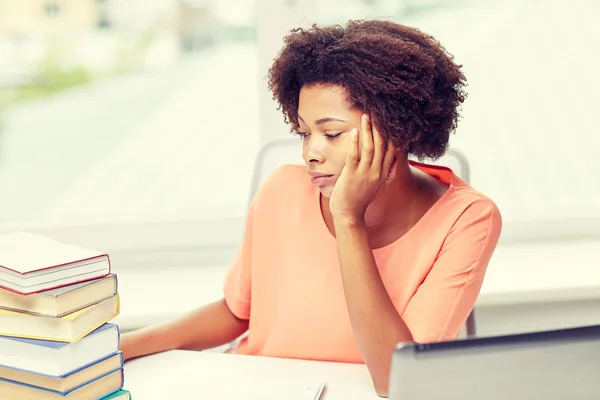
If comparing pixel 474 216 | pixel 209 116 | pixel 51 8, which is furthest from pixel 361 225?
pixel 51 8

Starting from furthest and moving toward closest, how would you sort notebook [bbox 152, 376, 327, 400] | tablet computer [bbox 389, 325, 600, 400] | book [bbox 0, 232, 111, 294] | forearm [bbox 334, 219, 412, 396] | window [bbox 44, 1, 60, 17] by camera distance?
1. window [bbox 44, 1, 60, 17]
2. forearm [bbox 334, 219, 412, 396]
3. notebook [bbox 152, 376, 327, 400]
4. book [bbox 0, 232, 111, 294]
5. tablet computer [bbox 389, 325, 600, 400]

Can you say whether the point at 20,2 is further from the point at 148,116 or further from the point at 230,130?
the point at 230,130

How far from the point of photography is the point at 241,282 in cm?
146

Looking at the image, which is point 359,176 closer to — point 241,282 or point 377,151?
point 377,151

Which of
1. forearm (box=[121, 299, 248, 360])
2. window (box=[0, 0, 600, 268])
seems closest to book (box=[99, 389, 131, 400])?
forearm (box=[121, 299, 248, 360])

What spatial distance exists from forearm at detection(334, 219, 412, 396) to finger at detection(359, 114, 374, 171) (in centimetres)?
10

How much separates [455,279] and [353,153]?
27 cm

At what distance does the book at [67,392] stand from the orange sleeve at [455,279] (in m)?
0.49

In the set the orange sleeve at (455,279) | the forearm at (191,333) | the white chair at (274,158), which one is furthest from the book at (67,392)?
the white chair at (274,158)

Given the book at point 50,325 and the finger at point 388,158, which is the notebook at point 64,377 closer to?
the book at point 50,325

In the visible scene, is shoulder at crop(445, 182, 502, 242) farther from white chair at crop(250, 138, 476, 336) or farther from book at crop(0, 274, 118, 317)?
book at crop(0, 274, 118, 317)

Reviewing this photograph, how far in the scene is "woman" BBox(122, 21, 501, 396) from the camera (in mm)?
1229

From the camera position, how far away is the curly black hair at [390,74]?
1261mm

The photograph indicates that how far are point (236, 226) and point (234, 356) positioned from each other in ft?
3.72
